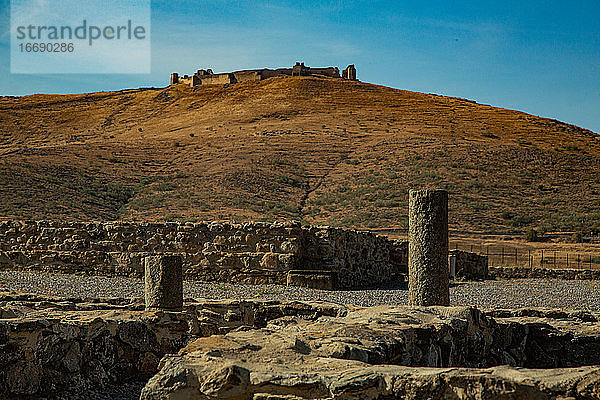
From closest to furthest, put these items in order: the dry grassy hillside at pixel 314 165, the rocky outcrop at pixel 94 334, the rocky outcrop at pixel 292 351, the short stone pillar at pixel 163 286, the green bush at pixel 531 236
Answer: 1. the rocky outcrop at pixel 292 351
2. the rocky outcrop at pixel 94 334
3. the short stone pillar at pixel 163 286
4. the green bush at pixel 531 236
5. the dry grassy hillside at pixel 314 165

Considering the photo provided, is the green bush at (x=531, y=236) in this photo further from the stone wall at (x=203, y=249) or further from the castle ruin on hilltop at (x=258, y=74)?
the castle ruin on hilltop at (x=258, y=74)

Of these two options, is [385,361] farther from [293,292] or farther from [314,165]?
[314,165]

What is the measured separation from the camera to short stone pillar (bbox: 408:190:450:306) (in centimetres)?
873

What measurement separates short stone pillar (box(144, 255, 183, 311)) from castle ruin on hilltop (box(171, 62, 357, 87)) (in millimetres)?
70393

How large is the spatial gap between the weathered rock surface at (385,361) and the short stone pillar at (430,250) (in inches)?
75.9

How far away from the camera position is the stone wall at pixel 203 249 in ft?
49.3

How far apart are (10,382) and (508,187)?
114ft

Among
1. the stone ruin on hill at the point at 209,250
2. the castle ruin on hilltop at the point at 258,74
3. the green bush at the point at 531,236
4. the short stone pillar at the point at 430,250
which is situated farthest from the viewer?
the castle ruin on hilltop at the point at 258,74

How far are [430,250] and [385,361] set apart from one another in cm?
420

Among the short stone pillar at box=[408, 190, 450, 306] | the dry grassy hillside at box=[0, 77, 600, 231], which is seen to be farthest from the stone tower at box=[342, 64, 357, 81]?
the short stone pillar at box=[408, 190, 450, 306]

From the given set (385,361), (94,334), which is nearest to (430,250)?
(385,361)

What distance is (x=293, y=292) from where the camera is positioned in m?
13.4

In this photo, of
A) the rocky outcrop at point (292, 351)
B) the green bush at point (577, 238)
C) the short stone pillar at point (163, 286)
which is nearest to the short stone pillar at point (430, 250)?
the rocky outcrop at point (292, 351)

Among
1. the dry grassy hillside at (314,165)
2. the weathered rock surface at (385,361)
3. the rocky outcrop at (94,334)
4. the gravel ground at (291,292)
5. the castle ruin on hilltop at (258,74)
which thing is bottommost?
the gravel ground at (291,292)
